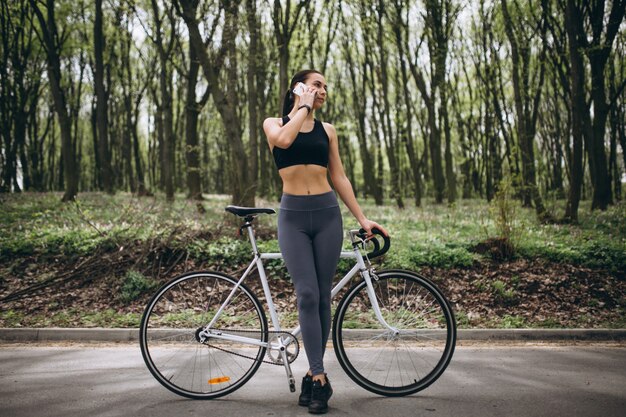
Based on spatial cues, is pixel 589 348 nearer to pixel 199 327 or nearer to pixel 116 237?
pixel 199 327

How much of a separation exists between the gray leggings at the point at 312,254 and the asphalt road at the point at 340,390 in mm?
581

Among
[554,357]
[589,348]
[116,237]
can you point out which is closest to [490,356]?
[554,357]

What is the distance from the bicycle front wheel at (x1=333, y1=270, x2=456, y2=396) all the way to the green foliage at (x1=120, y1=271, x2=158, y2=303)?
5115mm

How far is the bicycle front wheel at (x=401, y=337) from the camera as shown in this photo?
3861 mm

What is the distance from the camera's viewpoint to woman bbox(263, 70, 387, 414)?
3.57 meters

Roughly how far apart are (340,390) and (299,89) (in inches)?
95.3

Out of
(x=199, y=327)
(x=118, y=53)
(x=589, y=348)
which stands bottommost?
(x=589, y=348)

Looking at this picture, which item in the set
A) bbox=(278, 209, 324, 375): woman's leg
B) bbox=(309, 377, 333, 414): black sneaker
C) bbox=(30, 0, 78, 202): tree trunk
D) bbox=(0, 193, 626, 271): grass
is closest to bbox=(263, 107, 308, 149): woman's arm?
bbox=(278, 209, 324, 375): woman's leg

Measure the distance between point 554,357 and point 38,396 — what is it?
4.99m

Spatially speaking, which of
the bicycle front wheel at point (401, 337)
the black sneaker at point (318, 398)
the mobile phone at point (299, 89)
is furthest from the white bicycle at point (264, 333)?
the mobile phone at point (299, 89)

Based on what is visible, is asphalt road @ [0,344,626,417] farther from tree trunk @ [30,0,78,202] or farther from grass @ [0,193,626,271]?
tree trunk @ [30,0,78,202]

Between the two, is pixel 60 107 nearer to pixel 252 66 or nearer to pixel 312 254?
pixel 252 66

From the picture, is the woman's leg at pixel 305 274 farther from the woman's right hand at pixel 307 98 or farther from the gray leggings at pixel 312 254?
the woman's right hand at pixel 307 98

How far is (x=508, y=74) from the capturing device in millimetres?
28875
